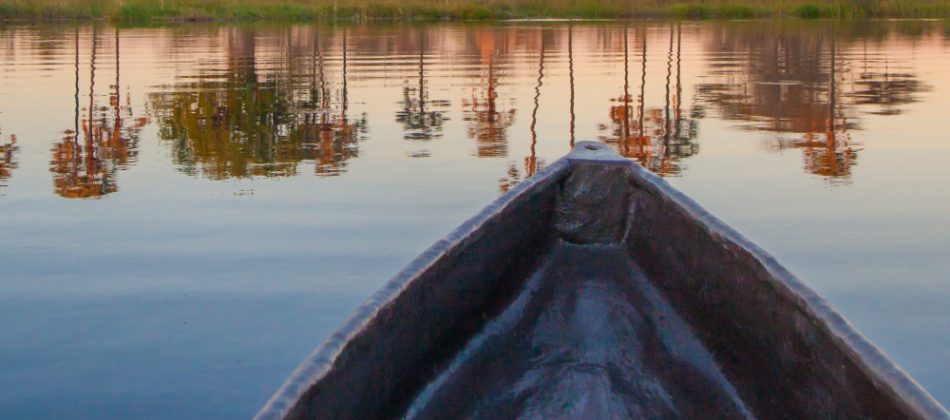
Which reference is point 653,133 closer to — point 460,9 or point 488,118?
point 488,118

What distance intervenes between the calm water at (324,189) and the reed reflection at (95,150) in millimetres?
51

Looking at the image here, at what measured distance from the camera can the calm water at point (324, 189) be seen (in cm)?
511

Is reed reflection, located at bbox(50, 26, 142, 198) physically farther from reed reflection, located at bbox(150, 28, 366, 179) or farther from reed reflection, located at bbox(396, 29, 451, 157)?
reed reflection, located at bbox(396, 29, 451, 157)

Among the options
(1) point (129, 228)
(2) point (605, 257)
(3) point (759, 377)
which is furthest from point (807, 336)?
(1) point (129, 228)

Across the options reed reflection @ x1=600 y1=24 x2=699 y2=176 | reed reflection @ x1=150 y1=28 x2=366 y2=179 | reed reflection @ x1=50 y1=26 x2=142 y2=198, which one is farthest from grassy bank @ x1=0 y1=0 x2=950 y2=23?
reed reflection @ x1=600 y1=24 x2=699 y2=176

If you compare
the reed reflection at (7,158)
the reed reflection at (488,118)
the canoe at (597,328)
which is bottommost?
the canoe at (597,328)

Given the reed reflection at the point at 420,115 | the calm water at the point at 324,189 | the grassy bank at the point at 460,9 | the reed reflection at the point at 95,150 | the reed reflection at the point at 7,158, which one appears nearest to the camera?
the calm water at the point at 324,189

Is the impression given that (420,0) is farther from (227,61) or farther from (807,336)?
(807,336)

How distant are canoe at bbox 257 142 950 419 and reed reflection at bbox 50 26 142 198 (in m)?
6.13

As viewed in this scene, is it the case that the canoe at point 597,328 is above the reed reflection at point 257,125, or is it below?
below

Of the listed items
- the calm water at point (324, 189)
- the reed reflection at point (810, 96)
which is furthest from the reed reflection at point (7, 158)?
the reed reflection at point (810, 96)

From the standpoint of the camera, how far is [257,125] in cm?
1312

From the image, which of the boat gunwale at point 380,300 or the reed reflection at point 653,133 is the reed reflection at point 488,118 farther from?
the boat gunwale at point 380,300

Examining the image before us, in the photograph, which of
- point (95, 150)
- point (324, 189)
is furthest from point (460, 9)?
point (324, 189)
